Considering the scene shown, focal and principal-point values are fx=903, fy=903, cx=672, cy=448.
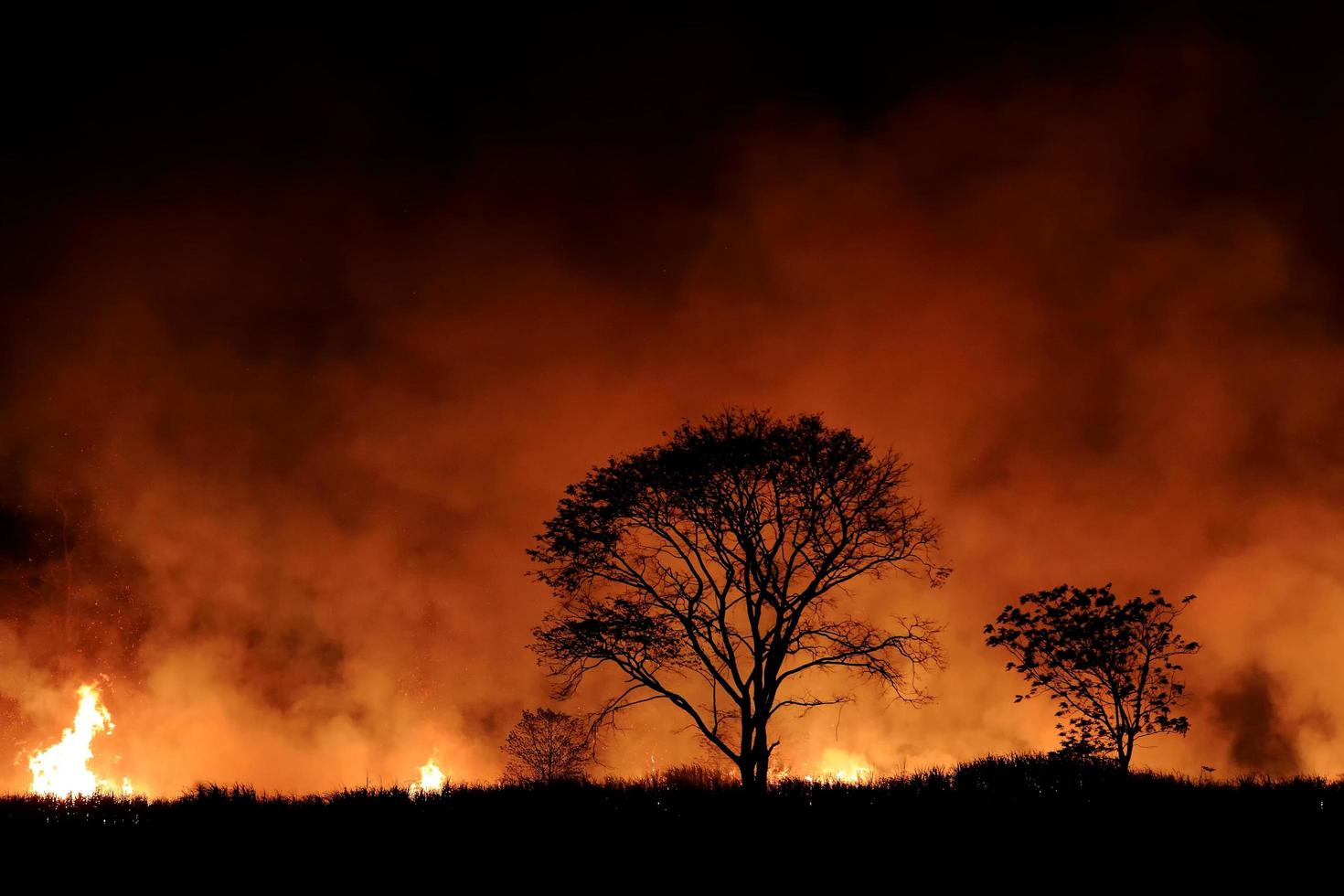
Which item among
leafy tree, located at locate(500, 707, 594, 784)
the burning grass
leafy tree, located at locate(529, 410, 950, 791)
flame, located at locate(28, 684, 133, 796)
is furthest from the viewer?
flame, located at locate(28, 684, 133, 796)

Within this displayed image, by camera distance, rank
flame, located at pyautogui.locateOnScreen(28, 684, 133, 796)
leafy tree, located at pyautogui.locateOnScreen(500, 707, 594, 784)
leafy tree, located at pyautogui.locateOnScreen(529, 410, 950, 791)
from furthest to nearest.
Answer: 1. flame, located at pyautogui.locateOnScreen(28, 684, 133, 796)
2. leafy tree, located at pyautogui.locateOnScreen(500, 707, 594, 784)
3. leafy tree, located at pyautogui.locateOnScreen(529, 410, 950, 791)

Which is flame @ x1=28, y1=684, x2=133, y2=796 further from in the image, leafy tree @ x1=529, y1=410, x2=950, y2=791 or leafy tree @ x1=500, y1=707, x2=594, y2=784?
leafy tree @ x1=529, y1=410, x2=950, y2=791

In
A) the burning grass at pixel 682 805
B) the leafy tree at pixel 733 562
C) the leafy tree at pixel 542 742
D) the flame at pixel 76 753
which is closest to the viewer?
the burning grass at pixel 682 805

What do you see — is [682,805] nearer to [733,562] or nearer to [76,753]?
[733,562]

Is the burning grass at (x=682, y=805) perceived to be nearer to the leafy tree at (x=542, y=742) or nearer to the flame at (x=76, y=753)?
the leafy tree at (x=542, y=742)

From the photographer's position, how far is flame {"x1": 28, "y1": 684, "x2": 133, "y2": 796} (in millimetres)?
100250

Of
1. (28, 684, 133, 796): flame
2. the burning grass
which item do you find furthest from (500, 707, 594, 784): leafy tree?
the burning grass

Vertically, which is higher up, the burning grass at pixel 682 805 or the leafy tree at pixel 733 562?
the leafy tree at pixel 733 562

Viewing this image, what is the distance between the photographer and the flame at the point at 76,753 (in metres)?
100

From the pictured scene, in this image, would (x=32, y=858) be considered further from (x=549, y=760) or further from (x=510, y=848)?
(x=549, y=760)

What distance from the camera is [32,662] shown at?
4621 inches

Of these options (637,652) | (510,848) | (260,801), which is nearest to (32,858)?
(260,801)

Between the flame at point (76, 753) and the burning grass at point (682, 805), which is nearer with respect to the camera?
the burning grass at point (682, 805)

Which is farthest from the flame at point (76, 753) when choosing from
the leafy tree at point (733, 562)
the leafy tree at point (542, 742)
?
the leafy tree at point (733, 562)
